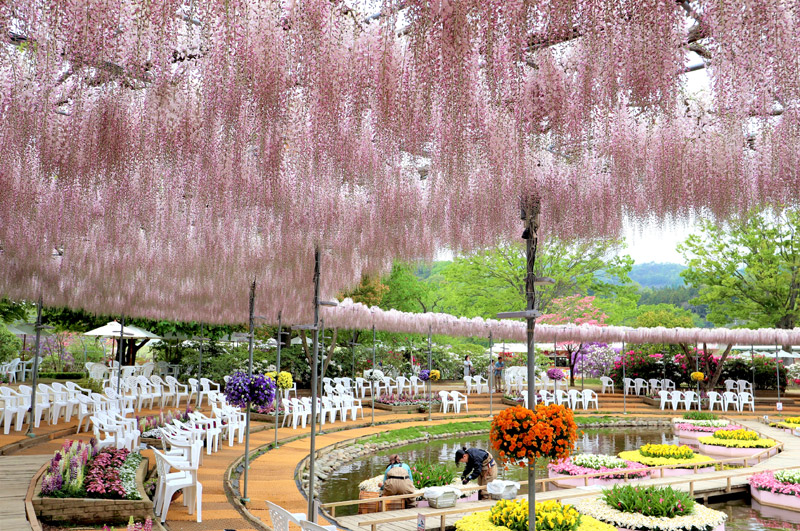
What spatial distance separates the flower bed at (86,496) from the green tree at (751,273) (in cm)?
2409

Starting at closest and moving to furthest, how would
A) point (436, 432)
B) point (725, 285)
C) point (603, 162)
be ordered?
point (603, 162), point (436, 432), point (725, 285)

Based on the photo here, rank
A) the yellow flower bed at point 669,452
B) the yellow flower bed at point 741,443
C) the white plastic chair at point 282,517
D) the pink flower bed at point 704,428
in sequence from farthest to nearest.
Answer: the pink flower bed at point 704,428 → the yellow flower bed at point 741,443 → the yellow flower bed at point 669,452 → the white plastic chair at point 282,517

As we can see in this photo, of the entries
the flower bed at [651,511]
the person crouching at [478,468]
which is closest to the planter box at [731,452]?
the flower bed at [651,511]

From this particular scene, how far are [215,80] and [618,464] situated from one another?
33.7 feet

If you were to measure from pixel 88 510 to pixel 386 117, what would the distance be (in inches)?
196

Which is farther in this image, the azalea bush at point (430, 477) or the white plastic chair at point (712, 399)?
the white plastic chair at point (712, 399)

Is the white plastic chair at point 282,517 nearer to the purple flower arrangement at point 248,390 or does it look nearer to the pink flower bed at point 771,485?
the purple flower arrangement at point 248,390

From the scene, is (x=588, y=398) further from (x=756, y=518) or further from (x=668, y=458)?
(x=756, y=518)

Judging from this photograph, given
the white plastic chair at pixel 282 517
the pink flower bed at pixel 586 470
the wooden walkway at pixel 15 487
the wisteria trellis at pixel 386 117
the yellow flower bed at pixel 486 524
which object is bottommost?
the pink flower bed at pixel 586 470

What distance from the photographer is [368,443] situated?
539 inches

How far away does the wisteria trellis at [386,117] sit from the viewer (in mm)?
2438

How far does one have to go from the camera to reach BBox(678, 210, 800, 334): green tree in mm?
25438

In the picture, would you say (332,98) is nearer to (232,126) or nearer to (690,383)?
(232,126)

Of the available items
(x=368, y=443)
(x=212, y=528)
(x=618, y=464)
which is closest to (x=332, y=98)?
(x=212, y=528)
